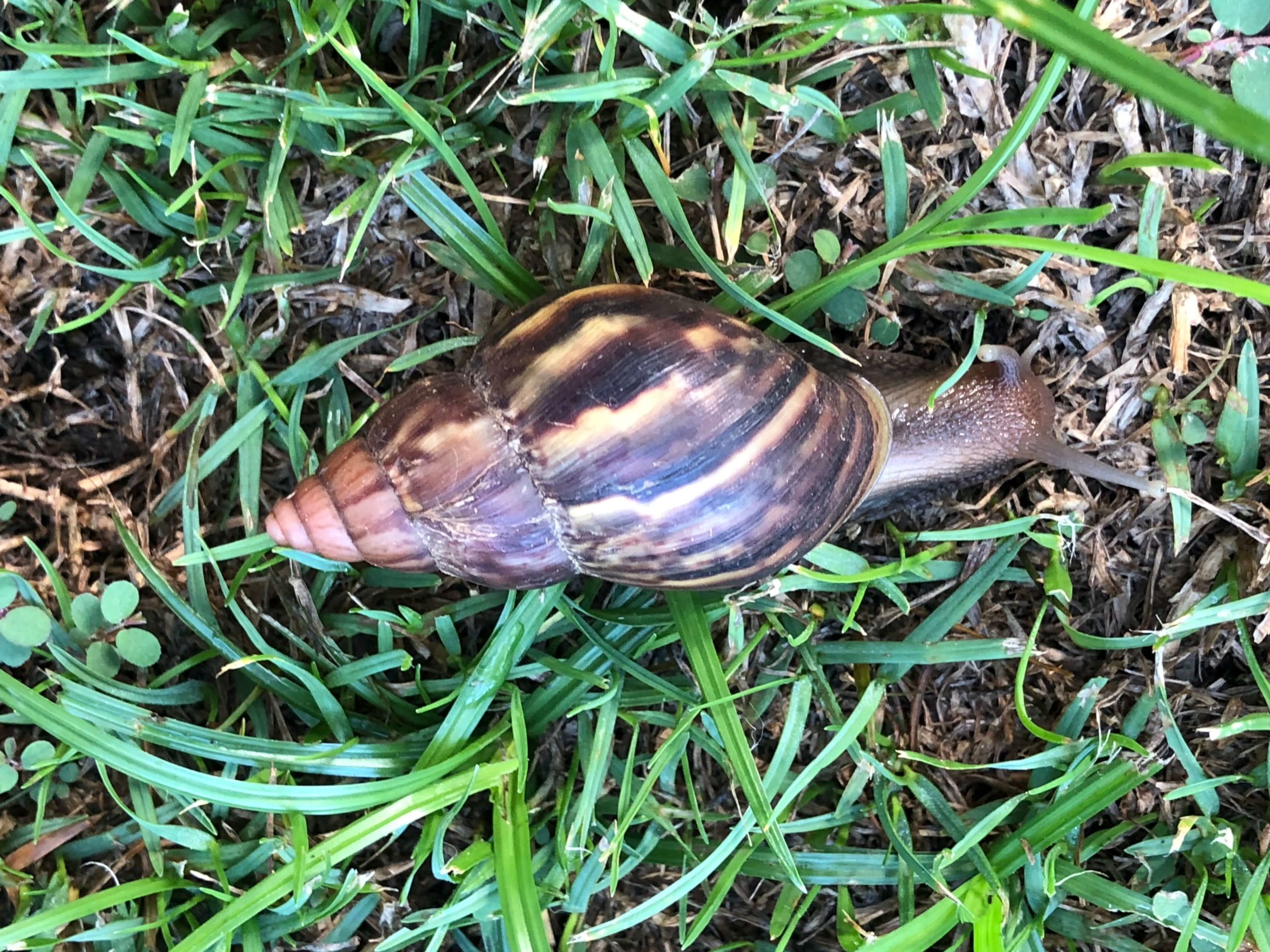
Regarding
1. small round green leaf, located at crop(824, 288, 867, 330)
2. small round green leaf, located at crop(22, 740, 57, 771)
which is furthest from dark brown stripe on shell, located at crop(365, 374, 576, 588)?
small round green leaf, located at crop(22, 740, 57, 771)

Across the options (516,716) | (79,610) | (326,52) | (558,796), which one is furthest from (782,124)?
(79,610)

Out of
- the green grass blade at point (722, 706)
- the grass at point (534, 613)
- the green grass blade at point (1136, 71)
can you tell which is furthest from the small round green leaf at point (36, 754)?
the green grass blade at point (1136, 71)

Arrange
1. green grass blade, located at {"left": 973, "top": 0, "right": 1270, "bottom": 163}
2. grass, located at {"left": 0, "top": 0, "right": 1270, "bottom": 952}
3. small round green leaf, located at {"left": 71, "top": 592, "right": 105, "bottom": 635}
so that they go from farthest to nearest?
1. small round green leaf, located at {"left": 71, "top": 592, "right": 105, "bottom": 635}
2. grass, located at {"left": 0, "top": 0, "right": 1270, "bottom": 952}
3. green grass blade, located at {"left": 973, "top": 0, "right": 1270, "bottom": 163}

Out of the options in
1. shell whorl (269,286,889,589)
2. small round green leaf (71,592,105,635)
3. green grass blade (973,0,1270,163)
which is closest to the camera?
green grass blade (973,0,1270,163)

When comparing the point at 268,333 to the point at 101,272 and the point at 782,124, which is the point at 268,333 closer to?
the point at 101,272

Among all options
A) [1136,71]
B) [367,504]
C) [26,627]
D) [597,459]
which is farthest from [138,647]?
[1136,71]

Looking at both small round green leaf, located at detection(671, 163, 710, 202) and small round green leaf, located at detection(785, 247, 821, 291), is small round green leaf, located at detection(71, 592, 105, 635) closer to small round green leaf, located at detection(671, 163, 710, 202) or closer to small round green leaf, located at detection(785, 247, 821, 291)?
small round green leaf, located at detection(671, 163, 710, 202)

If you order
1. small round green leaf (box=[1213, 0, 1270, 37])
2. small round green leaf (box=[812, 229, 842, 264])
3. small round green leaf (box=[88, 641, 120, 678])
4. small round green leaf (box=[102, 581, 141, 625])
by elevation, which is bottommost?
small round green leaf (box=[88, 641, 120, 678])

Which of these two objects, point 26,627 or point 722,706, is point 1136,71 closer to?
point 722,706
